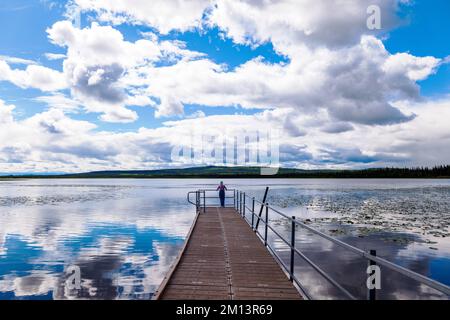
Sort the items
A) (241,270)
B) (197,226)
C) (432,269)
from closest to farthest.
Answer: (241,270) < (432,269) < (197,226)

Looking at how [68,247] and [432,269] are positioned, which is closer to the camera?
[432,269]

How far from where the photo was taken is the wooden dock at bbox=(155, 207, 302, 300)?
656 cm

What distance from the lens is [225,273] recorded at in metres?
7.97

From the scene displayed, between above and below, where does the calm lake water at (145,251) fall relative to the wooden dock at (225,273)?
below

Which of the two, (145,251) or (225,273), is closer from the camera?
(225,273)

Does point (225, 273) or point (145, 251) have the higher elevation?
point (225, 273)

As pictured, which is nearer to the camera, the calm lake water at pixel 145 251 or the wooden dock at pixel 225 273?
the wooden dock at pixel 225 273

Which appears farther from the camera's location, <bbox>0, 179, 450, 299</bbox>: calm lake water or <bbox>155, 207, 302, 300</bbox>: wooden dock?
<bbox>0, 179, 450, 299</bbox>: calm lake water

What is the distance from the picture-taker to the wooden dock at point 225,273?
21.5 feet

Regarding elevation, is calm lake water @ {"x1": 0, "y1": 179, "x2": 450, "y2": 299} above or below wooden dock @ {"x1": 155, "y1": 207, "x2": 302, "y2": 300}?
below
